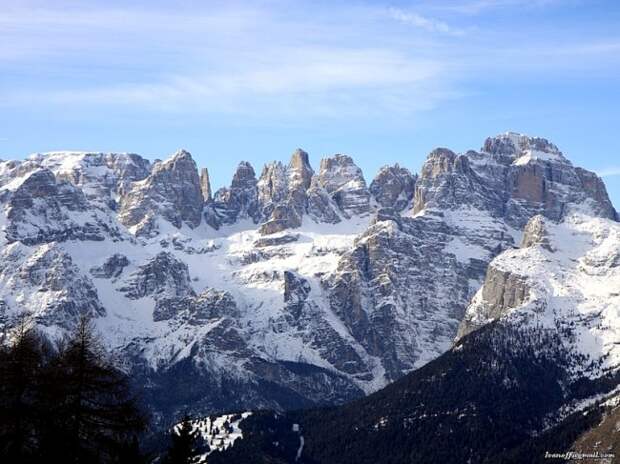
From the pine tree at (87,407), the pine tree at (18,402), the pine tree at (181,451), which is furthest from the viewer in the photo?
the pine tree at (181,451)

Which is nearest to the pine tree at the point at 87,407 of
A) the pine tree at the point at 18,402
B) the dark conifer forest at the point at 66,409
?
the dark conifer forest at the point at 66,409

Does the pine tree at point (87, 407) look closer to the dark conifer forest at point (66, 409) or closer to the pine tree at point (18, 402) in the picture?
the dark conifer forest at point (66, 409)

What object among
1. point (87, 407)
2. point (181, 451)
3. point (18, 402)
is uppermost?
point (18, 402)

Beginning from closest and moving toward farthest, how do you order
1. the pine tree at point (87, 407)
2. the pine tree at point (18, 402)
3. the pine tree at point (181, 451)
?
1. the pine tree at point (18, 402)
2. the pine tree at point (87, 407)
3. the pine tree at point (181, 451)

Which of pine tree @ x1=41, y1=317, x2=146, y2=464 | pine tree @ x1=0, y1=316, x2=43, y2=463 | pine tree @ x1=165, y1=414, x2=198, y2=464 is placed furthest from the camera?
pine tree @ x1=165, y1=414, x2=198, y2=464

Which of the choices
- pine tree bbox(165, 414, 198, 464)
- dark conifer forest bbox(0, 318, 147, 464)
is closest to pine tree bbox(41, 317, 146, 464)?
dark conifer forest bbox(0, 318, 147, 464)

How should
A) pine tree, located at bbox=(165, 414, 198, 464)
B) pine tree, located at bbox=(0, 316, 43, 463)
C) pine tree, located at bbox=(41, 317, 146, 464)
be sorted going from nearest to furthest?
pine tree, located at bbox=(0, 316, 43, 463) < pine tree, located at bbox=(41, 317, 146, 464) < pine tree, located at bbox=(165, 414, 198, 464)

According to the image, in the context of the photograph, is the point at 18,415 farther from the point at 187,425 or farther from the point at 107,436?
the point at 187,425

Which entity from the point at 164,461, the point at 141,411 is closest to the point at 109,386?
the point at 141,411

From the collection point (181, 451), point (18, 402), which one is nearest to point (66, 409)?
point (18, 402)

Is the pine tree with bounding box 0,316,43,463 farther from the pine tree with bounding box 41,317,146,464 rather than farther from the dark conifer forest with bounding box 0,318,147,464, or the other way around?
the pine tree with bounding box 41,317,146,464

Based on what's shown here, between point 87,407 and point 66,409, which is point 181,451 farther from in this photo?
point 66,409

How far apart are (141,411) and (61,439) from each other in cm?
378

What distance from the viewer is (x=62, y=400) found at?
51.5 m
